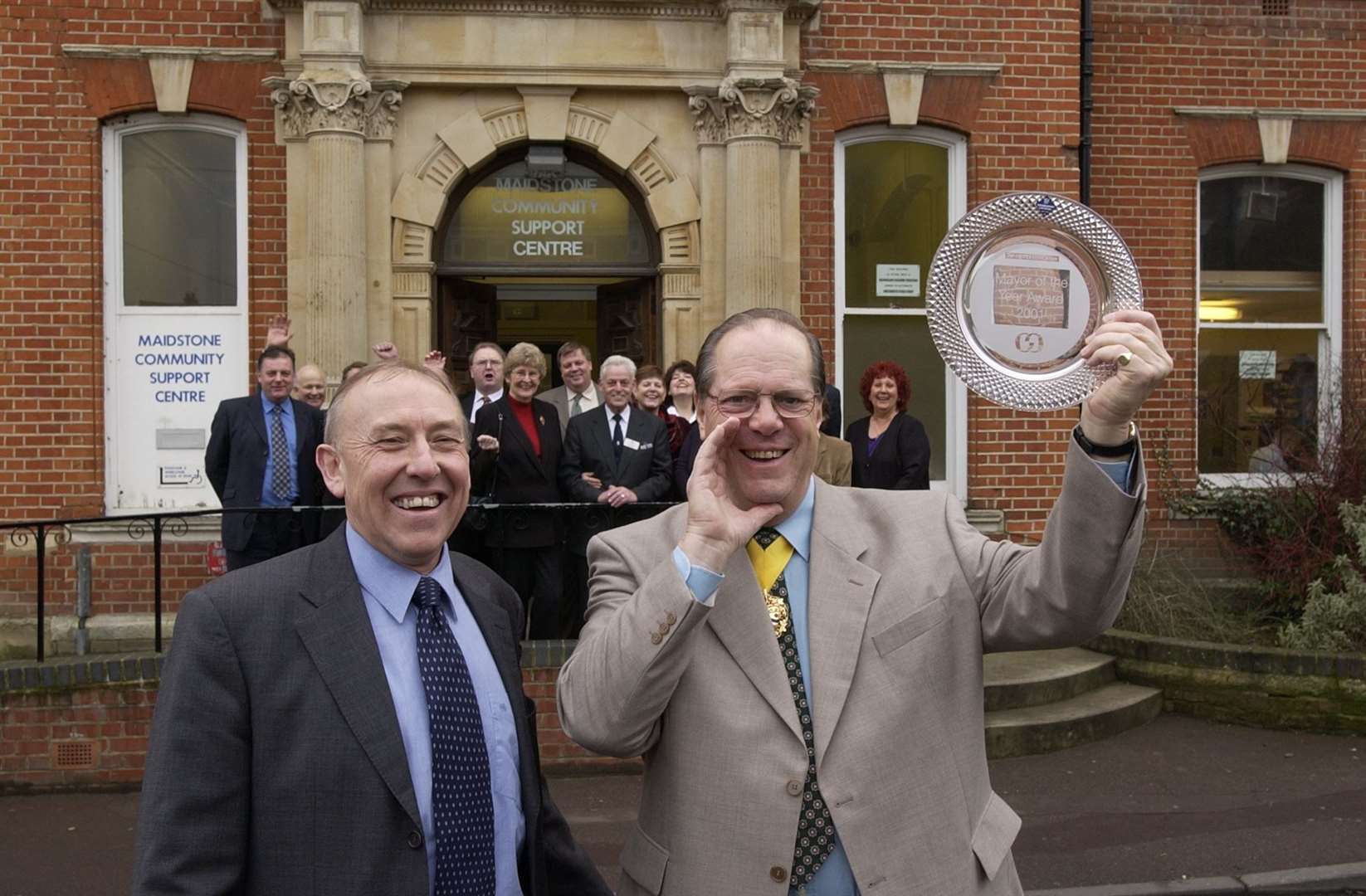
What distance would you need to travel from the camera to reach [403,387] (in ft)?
7.49

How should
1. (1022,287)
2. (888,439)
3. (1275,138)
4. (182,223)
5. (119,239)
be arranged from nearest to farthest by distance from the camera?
(1022,287) → (888,439) → (119,239) → (182,223) → (1275,138)

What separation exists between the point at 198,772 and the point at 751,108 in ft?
27.3

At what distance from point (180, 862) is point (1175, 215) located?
1072 centimetres

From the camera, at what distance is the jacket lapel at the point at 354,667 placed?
6.78 ft

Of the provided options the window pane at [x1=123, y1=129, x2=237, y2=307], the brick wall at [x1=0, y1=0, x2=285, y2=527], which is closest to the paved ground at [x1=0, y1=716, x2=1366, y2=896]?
the brick wall at [x1=0, y1=0, x2=285, y2=527]

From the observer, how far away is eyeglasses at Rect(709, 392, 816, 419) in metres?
2.26

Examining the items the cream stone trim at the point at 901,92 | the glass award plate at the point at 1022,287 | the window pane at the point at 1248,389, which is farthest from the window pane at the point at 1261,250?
the glass award plate at the point at 1022,287

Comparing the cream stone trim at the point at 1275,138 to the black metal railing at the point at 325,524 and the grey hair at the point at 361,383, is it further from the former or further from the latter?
the grey hair at the point at 361,383

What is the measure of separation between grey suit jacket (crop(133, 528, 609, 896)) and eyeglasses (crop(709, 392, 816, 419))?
2.43ft

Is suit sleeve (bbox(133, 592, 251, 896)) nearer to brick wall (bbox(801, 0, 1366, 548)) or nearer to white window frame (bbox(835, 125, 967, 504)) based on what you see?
brick wall (bbox(801, 0, 1366, 548))

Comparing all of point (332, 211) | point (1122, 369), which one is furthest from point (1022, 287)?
point (332, 211)

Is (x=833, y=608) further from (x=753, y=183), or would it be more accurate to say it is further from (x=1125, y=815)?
(x=753, y=183)

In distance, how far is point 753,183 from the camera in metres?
9.66

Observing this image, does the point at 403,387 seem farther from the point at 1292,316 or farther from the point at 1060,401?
the point at 1292,316
